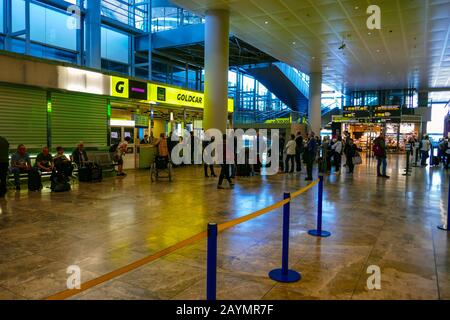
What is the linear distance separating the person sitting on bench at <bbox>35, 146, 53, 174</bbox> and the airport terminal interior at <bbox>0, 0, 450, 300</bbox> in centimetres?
4

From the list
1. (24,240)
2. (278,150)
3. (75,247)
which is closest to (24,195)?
(24,240)

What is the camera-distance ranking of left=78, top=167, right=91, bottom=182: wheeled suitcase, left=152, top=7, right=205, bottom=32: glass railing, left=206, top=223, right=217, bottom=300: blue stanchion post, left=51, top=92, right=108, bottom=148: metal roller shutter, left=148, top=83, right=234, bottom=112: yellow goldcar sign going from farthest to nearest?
left=152, top=7, right=205, bottom=32: glass railing, left=148, top=83, right=234, bottom=112: yellow goldcar sign, left=51, top=92, right=108, bottom=148: metal roller shutter, left=78, top=167, right=91, bottom=182: wheeled suitcase, left=206, top=223, right=217, bottom=300: blue stanchion post

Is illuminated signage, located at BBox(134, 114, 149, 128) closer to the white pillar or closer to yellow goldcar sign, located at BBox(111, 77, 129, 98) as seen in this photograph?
yellow goldcar sign, located at BBox(111, 77, 129, 98)

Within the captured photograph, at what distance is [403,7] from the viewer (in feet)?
37.9

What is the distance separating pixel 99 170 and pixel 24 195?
104 inches

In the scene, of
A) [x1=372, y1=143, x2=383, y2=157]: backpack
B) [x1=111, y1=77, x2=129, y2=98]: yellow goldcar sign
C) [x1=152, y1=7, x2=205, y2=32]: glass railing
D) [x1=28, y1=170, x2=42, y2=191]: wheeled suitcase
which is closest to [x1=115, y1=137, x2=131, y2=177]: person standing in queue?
[x1=111, y1=77, x2=129, y2=98]: yellow goldcar sign

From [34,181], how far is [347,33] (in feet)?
42.7

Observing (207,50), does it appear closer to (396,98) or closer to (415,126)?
(415,126)

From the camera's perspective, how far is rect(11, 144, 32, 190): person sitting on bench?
8.79 metres

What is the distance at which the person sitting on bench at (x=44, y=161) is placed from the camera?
9023 millimetres

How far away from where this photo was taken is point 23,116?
31.8 ft

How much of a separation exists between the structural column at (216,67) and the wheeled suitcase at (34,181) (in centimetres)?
620

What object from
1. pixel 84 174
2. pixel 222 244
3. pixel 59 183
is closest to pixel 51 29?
pixel 84 174

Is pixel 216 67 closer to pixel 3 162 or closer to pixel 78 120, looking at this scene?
pixel 78 120
